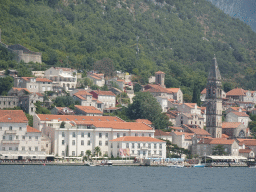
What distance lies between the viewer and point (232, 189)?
85.4 m

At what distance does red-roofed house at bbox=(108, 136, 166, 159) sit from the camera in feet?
382

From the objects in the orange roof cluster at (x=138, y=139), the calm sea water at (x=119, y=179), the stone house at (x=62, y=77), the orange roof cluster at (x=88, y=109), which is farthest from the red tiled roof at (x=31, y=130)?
the stone house at (x=62, y=77)

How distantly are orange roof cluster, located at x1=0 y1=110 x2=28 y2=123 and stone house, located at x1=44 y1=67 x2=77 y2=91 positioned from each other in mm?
29119

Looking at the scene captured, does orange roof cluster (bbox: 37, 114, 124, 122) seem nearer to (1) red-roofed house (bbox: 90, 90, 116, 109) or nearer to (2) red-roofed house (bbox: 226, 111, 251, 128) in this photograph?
(1) red-roofed house (bbox: 90, 90, 116, 109)

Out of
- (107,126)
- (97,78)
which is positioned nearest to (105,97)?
(97,78)

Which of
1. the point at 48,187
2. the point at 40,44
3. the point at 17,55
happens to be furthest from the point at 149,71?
the point at 48,187

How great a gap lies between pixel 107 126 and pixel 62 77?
99.6 feet

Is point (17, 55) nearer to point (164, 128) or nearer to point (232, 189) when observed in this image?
point (164, 128)

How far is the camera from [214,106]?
14762cm

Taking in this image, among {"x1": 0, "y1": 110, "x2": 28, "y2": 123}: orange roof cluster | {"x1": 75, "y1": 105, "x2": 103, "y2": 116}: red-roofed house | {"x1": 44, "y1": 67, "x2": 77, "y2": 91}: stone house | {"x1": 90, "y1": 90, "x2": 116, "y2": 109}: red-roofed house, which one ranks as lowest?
{"x1": 0, "y1": 110, "x2": 28, "y2": 123}: orange roof cluster

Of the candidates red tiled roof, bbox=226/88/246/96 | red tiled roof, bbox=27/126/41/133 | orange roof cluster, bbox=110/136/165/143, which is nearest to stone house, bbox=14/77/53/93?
red tiled roof, bbox=27/126/41/133

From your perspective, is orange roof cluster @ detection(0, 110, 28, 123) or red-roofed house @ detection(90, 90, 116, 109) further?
red-roofed house @ detection(90, 90, 116, 109)

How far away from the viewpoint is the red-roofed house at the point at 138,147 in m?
117

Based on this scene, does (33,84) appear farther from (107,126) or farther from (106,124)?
(107,126)
